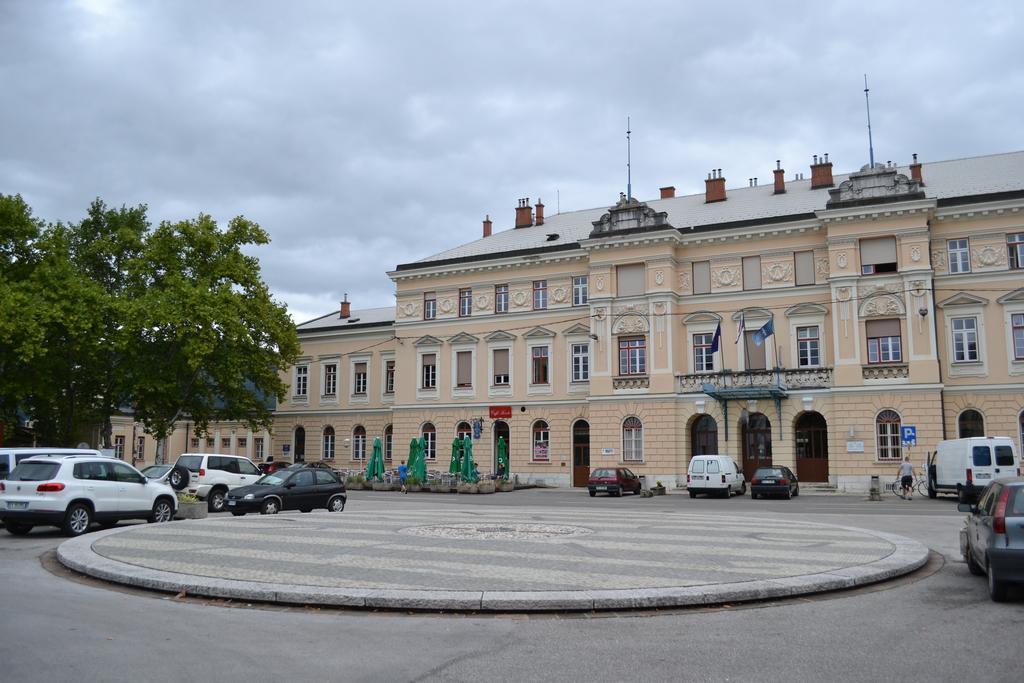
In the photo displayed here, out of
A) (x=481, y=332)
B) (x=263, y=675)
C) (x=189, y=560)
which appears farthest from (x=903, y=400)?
(x=263, y=675)

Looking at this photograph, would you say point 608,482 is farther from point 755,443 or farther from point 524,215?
point 524,215

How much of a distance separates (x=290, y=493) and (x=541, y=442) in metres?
25.2

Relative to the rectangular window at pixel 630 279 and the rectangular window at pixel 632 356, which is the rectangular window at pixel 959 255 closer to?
the rectangular window at pixel 630 279

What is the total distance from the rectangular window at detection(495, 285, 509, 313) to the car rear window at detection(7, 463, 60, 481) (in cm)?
3339

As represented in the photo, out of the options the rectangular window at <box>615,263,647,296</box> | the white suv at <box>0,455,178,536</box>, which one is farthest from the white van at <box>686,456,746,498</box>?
the white suv at <box>0,455,178,536</box>

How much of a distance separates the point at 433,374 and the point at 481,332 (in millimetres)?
4310

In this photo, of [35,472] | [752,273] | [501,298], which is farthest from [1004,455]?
[35,472]

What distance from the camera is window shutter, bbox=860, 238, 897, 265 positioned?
38.5 meters

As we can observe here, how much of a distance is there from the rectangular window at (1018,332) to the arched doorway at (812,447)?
28.2ft

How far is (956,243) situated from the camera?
38.2 m

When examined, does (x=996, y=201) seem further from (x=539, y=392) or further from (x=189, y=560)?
(x=189, y=560)

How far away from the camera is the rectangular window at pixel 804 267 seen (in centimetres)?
4109

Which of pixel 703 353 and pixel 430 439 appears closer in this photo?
pixel 703 353

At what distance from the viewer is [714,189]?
4841cm
